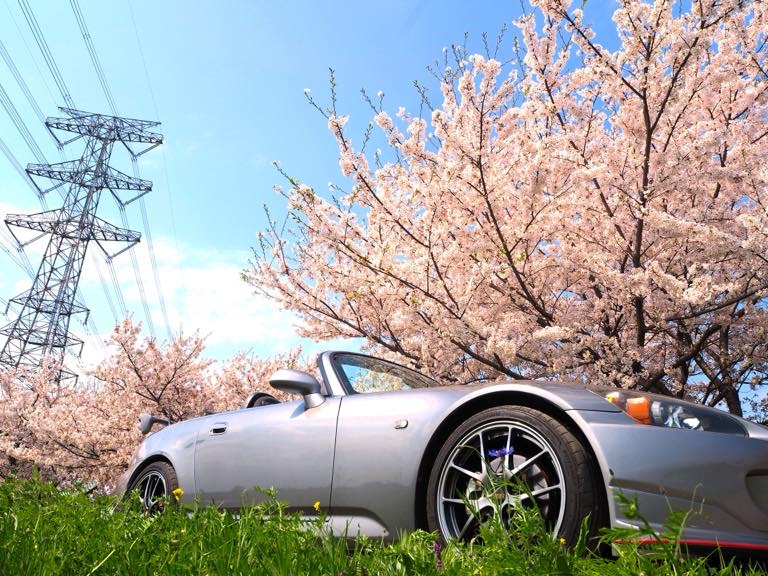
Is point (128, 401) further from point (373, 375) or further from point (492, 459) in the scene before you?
point (492, 459)

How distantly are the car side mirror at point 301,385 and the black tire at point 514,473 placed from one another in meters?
0.98

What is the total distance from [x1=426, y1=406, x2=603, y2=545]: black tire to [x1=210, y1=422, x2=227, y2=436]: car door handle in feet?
5.47

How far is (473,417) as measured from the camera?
2641 mm

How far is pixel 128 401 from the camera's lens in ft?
38.7

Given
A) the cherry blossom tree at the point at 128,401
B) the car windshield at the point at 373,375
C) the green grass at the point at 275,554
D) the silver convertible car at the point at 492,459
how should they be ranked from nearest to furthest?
the green grass at the point at 275,554 < the silver convertible car at the point at 492,459 < the car windshield at the point at 373,375 < the cherry blossom tree at the point at 128,401

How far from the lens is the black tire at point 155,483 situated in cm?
395

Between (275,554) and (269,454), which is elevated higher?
(269,454)

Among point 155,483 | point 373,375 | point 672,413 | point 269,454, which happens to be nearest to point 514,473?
point 672,413

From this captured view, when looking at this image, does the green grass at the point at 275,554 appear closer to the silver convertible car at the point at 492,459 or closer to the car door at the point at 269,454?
the silver convertible car at the point at 492,459

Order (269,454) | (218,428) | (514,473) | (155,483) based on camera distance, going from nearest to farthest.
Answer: (514,473), (269,454), (218,428), (155,483)

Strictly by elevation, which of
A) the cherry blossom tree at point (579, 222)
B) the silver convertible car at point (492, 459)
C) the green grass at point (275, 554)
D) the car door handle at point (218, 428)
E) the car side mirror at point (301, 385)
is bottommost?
the green grass at point (275, 554)

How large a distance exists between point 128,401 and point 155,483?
27.7 ft

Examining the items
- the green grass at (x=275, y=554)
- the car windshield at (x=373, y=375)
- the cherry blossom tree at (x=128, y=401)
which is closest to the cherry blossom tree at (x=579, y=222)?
the car windshield at (x=373, y=375)

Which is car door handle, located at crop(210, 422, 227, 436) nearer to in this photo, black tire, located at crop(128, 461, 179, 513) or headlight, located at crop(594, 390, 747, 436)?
black tire, located at crop(128, 461, 179, 513)
